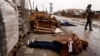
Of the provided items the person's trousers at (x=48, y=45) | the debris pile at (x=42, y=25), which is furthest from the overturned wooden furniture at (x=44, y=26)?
the person's trousers at (x=48, y=45)

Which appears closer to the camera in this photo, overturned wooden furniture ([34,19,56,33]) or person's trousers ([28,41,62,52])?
person's trousers ([28,41,62,52])

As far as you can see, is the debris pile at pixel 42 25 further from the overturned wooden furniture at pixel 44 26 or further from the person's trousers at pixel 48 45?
the person's trousers at pixel 48 45

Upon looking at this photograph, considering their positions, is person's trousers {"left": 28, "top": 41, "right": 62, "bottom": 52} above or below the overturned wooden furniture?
below

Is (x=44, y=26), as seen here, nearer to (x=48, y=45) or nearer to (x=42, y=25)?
(x=42, y=25)

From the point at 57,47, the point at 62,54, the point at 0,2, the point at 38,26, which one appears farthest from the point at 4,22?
the point at 38,26

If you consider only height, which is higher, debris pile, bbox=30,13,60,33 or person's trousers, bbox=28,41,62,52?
debris pile, bbox=30,13,60,33

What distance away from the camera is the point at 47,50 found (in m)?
7.14

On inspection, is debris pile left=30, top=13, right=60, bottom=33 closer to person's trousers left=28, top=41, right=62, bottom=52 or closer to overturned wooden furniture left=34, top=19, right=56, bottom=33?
overturned wooden furniture left=34, top=19, right=56, bottom=33

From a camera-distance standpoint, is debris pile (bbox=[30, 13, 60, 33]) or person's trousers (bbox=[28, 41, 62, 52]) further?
debris pile (bbox=[30, 13, 60, 33])

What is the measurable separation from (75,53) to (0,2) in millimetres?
3800

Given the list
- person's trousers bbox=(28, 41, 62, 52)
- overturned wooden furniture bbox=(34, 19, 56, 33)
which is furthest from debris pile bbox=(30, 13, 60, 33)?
person's trousers bbox=(28, 41, 62, 52)

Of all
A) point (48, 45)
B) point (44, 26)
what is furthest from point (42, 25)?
point (48, 45)

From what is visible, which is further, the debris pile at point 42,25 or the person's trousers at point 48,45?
the debris pile at point 42,25

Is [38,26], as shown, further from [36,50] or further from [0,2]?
[0,2]
